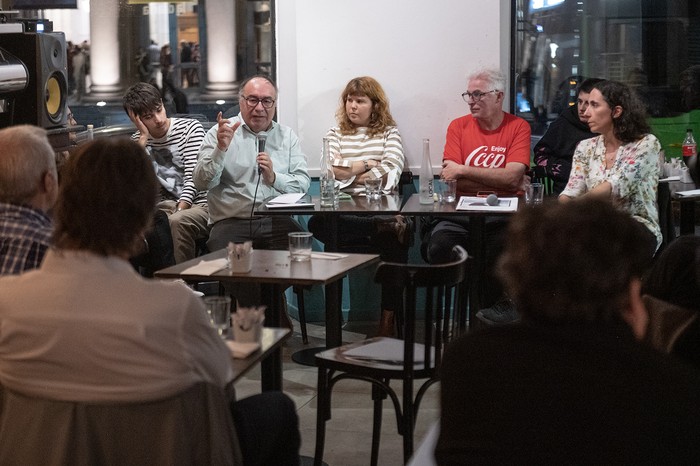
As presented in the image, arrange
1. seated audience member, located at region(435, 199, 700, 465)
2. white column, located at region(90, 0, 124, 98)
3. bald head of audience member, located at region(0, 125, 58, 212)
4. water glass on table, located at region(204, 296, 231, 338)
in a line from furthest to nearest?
white column, located at region(90, 0, 124, 98), bald head of audience member, located at region(0, 125, 58, 212), water glass on table, located at region(204, 296, 231, 338), seated audience member, located at region(435, 199, 700, 465)

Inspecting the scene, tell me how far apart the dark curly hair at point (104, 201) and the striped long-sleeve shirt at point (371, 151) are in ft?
10.8

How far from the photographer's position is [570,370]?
1.56m

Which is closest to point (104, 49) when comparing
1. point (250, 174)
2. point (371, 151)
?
point (250, 174)

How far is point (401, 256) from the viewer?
533 centimetres

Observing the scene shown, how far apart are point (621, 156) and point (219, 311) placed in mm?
2868

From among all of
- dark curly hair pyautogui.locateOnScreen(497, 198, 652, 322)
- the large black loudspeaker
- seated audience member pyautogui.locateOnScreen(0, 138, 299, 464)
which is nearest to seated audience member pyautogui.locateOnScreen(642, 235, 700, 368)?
dark curly hair pyautogui.locateOnScreen(497, 198, 652, 322)

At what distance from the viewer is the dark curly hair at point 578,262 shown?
160 cm

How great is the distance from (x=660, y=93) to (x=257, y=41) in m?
2.94

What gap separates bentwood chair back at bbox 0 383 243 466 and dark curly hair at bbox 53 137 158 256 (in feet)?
1.09

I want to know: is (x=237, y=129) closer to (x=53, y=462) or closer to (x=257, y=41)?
(x=257, y=41)

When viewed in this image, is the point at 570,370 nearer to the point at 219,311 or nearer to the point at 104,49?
the point at 219,311

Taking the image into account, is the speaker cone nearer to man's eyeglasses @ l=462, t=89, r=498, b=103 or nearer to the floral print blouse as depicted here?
man's eyeglasses @ l=462, t=89, r=498, b=103

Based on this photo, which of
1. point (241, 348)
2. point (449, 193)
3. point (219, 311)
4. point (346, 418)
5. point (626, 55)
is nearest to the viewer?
point (241, 348)

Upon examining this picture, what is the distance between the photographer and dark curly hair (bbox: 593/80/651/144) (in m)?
4.85
